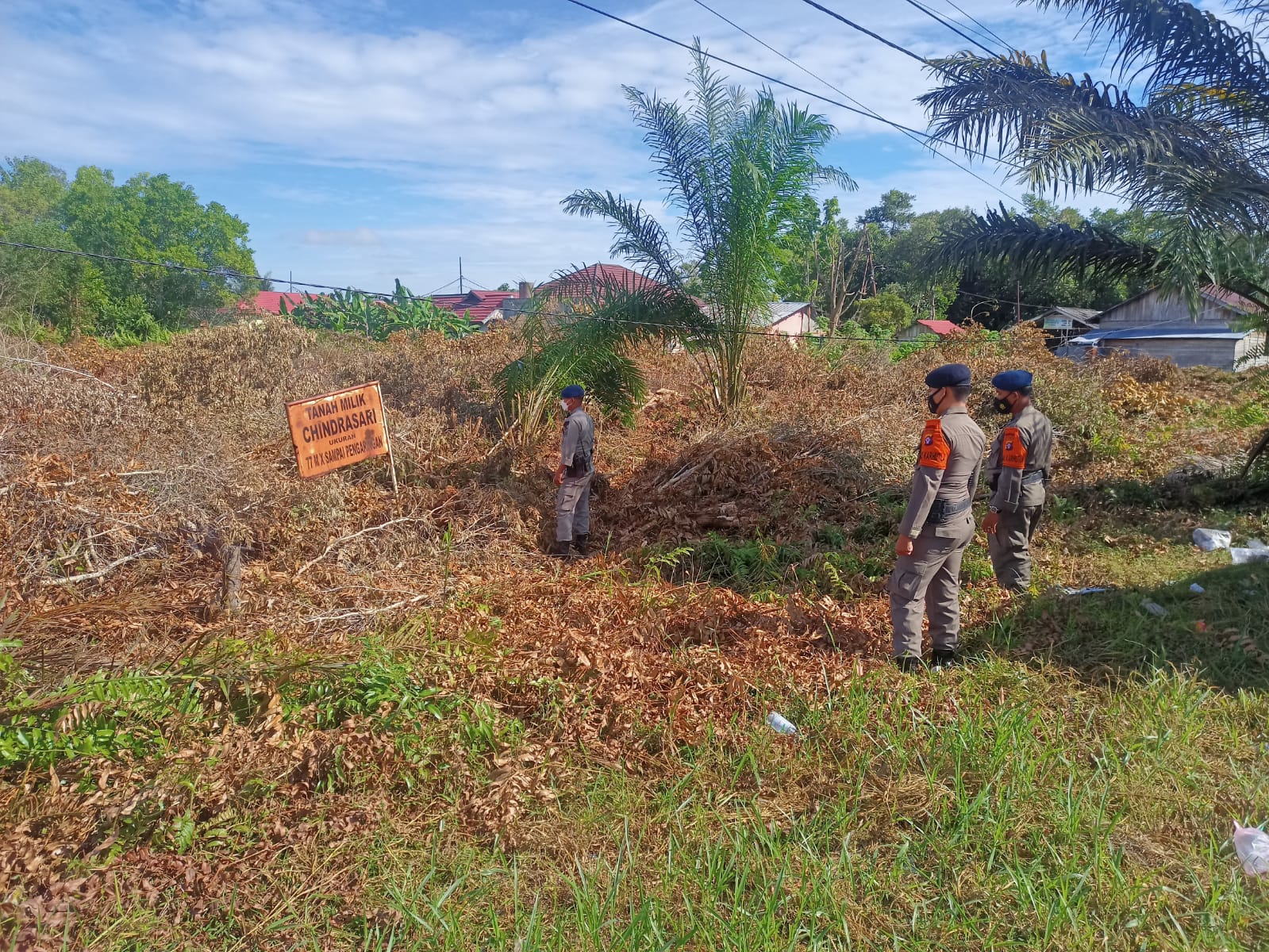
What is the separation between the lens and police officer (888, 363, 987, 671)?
4535 millimetres

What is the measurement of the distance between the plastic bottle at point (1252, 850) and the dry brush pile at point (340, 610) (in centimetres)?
187

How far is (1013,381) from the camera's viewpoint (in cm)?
575

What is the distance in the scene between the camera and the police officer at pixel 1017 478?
5645 millimetres

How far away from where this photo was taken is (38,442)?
22.9 ft

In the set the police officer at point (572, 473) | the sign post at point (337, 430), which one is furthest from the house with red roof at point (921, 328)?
the sign post at point (337, 430)

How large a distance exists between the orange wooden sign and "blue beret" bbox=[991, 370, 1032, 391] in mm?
5179

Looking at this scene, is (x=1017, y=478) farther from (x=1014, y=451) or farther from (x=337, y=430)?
(x=337, y=430)

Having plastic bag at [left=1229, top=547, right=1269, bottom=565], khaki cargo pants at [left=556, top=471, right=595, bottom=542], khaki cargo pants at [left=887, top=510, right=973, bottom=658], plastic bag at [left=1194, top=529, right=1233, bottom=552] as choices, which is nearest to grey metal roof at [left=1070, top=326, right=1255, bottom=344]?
plastic bag at [left=1194, top=529, right=1233, bottom=552]

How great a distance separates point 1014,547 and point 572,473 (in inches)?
144

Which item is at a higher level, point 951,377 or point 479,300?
point 479,300

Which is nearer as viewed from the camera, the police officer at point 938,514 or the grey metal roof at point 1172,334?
the police officer at point 938,514

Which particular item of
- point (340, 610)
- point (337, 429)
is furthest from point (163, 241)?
point (340, 610)

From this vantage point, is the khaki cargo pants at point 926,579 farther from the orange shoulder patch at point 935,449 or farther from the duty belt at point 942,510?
the orange shoulder patch at point 935,449

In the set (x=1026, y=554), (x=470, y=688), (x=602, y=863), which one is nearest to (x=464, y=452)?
(x=470, y=688)
